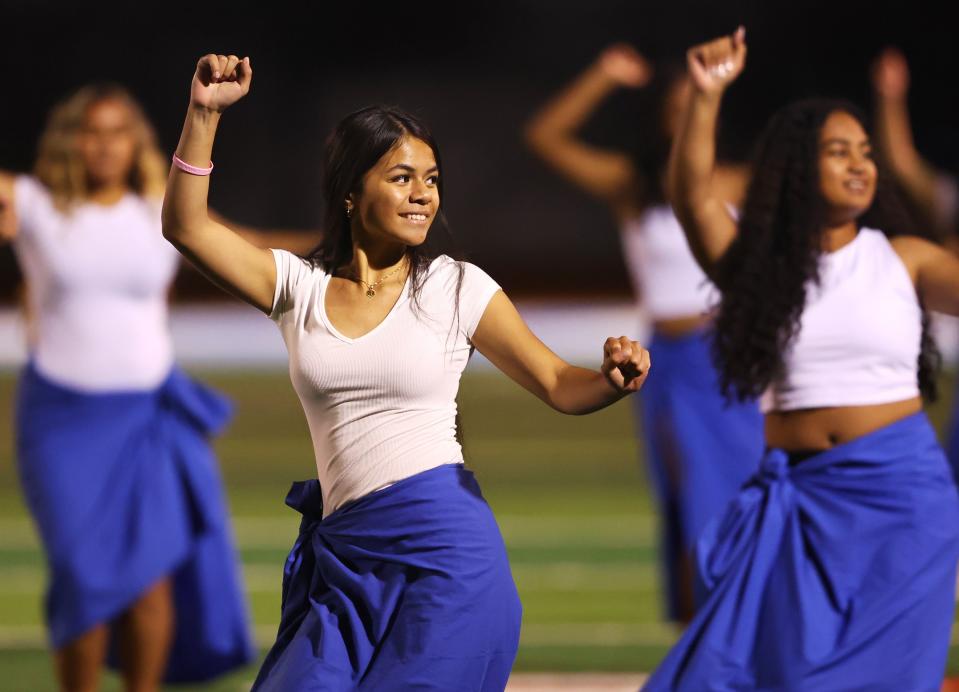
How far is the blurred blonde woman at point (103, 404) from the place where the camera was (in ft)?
18.4

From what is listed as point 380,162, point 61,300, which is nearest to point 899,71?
point 61,300

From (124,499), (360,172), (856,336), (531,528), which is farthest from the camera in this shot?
(531,528)

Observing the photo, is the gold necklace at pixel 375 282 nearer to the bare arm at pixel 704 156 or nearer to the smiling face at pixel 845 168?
the bare arm at pixel 704 156

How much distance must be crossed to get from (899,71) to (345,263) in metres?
3.35

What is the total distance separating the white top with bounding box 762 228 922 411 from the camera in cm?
444

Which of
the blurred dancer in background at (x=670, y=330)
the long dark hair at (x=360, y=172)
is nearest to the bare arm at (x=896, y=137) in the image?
the blurred dancer in background at (x=670, y=330)

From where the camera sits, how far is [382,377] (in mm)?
3436

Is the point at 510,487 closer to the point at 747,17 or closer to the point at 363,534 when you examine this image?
the point at 363,534

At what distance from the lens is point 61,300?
18.5 feet

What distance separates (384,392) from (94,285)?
2.43 metres

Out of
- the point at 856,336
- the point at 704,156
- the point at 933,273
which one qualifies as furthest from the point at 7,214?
the point at 933,273

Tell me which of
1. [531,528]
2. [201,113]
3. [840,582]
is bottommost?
[531,528]

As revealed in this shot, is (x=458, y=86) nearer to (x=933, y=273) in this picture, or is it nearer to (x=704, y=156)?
(x=704, y=156)

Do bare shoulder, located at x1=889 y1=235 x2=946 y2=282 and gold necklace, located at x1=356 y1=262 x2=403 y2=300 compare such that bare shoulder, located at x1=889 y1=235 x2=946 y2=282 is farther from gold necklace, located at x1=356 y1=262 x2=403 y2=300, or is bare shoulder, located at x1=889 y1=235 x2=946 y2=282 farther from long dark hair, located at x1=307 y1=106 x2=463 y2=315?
gold necklace, located at x1=356 y1=262 x2=403 y2=300
